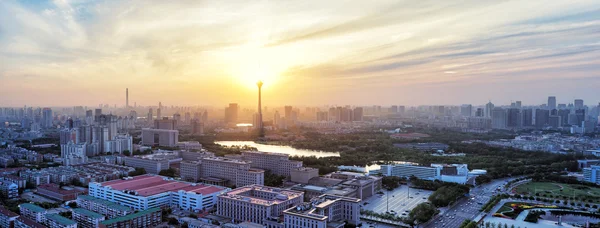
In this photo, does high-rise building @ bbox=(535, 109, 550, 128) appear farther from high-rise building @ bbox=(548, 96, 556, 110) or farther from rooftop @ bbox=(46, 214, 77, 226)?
rooftop @ bbox=(46, 214, 77, 226)

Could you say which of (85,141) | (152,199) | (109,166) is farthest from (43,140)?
(152,199)

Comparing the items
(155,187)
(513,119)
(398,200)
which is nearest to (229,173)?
(155,187)

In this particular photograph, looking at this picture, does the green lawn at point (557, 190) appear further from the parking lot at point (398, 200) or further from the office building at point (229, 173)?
the office building at point (229, 173)

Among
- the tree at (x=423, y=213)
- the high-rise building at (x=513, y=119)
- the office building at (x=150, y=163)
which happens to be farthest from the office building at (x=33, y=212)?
the high-rise building at (x=513, y=119)

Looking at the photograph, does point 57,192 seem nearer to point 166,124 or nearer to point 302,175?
point 302,175

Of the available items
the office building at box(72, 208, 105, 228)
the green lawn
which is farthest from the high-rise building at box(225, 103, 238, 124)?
the office building at box(72, 208, 105, 228)

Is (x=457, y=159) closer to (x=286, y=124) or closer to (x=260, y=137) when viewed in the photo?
(x=260, y=137)
